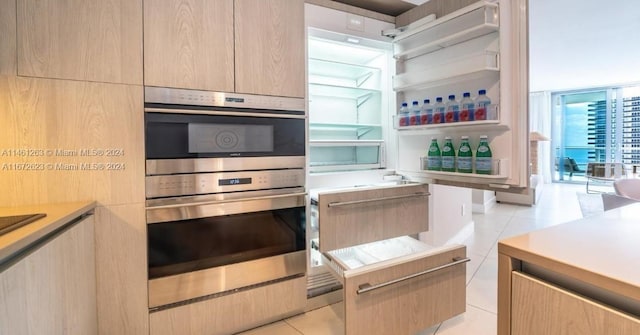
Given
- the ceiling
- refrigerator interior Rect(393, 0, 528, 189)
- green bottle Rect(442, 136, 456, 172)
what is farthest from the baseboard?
the ceiling

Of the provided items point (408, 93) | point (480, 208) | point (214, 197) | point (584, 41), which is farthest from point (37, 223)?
point (584, 41)

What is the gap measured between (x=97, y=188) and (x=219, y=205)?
525 mm

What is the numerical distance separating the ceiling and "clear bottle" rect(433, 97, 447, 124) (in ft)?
2.35

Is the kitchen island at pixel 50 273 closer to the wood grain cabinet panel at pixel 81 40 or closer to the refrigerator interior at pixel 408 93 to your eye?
the wood grain cabinet panel at pixel 81 40

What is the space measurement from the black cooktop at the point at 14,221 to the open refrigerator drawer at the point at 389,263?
1.10 metres

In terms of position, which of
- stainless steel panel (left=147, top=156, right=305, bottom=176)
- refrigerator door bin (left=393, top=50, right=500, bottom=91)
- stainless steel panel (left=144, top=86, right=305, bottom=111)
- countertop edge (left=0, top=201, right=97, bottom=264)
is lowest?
countertop edge (left=0, top=201, right=97, bottom=264)

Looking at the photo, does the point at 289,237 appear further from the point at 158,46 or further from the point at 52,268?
the point at 158,46

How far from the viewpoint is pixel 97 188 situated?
4.53 feet

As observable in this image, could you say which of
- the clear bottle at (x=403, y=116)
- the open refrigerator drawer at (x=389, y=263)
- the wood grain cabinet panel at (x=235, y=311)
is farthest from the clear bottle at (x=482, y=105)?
the wood grain cabinet panel at (x=235, y=311)

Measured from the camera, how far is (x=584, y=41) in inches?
159

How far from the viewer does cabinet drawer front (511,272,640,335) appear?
0.60 meters

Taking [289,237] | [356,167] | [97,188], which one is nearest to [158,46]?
[97,188]

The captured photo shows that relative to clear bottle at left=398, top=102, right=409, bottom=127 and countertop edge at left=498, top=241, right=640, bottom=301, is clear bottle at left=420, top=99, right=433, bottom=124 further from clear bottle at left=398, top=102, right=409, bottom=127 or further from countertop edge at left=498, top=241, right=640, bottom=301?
countertop edge at left=498, top=241, right=640, bottom=301

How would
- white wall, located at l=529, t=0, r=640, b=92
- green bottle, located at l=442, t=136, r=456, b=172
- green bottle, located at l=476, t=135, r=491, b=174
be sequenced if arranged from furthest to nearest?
white wall, located at l=529, t=0, r=640, b=92
green bottle, located at l=442, t=136, r=456, b=172
green bottle, located at l=476, t=135, r=491, b=174
